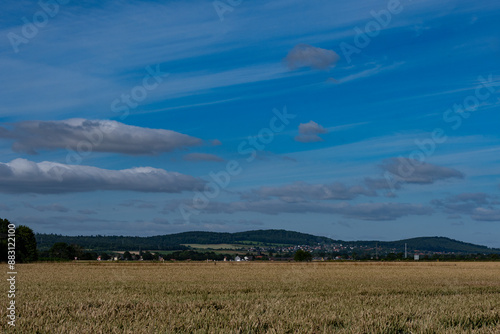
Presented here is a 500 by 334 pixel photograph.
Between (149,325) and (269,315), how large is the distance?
10.7 ft

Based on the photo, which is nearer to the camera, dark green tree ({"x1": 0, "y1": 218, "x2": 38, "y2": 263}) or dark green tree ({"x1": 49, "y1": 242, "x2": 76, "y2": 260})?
dark green tree ({"x1": 0, "y1": 218, "x2": 38, "y2": 263})

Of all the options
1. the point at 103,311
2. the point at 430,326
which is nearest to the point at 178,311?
the point at 103,311

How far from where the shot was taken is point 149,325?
11.6 m

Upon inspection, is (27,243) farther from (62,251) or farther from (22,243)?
(62,251)

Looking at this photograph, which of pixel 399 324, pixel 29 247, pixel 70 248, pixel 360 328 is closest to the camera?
pixel 360 328

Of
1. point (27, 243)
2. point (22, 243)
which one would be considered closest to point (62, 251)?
point (27, 243)

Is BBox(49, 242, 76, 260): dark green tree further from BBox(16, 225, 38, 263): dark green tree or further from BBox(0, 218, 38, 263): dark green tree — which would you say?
BBox(16, 225, 38, 263): dark green tree

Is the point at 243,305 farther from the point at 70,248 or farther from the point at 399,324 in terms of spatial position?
the point at 70,248

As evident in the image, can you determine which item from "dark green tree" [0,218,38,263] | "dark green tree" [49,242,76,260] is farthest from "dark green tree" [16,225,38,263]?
"dark green tree" [49,242,76,260]

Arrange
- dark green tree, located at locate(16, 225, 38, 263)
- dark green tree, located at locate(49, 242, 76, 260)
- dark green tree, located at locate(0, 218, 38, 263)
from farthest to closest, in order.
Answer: dark green tree, located at locate(49, 242, 76, 260) → dark green tree, located at locate(16, 225, 38, 263) → dark green tree, located at locate(0, 218, 38, 263)

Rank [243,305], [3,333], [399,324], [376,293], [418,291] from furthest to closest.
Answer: [418,291], [376,293], [243,305], [399,324], [3,333]

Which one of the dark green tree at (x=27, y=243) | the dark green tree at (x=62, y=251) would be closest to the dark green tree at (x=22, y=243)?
the dark green tree at (x=27, y=243)

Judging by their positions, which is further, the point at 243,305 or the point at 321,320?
the point at 243,305

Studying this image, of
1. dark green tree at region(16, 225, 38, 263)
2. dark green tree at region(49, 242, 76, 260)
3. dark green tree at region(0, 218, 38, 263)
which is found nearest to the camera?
dark green tree at region(0, 218, 38, 263)
